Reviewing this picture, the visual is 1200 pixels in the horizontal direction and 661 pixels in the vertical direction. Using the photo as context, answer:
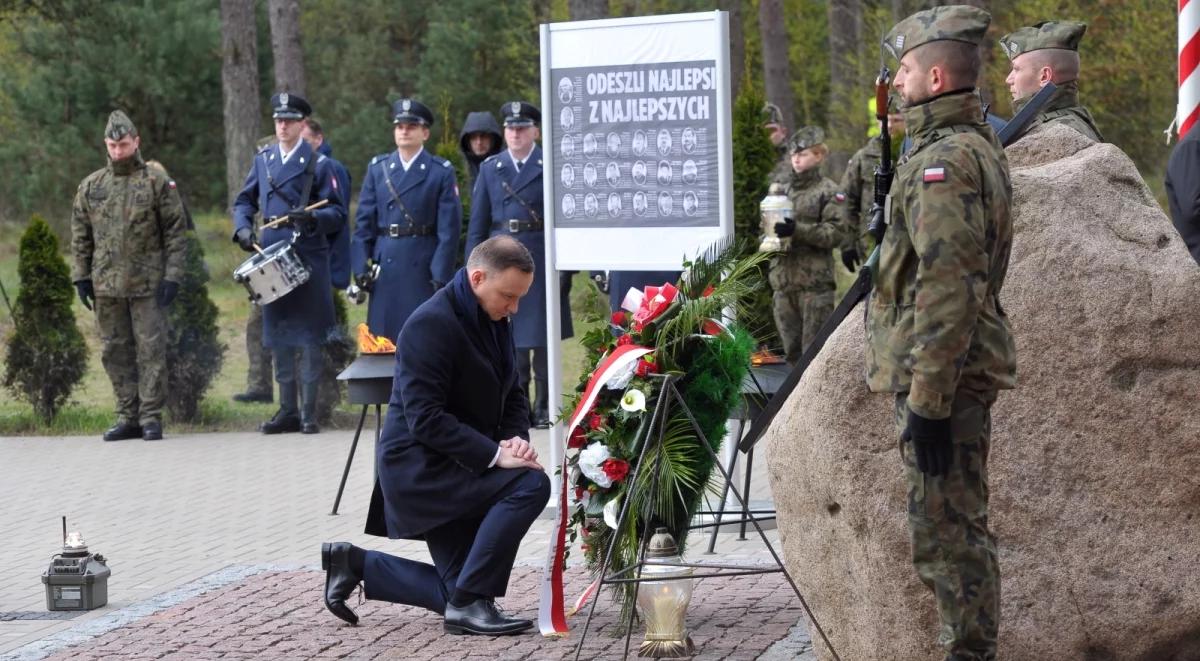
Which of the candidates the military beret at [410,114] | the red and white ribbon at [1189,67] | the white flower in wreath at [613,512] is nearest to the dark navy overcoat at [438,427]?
the white flower in wreath at [613,512]

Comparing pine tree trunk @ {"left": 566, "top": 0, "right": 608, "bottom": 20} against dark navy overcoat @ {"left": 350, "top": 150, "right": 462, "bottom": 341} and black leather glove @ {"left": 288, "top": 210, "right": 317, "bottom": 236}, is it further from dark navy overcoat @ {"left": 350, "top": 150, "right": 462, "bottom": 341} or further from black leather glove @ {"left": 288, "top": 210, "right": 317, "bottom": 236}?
black leather glove @ {"left": 288, "top": 210, "right": 317, "bottom": 236}

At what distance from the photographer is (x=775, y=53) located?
2480 cm

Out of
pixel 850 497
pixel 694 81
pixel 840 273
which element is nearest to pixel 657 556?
pixel 850 497

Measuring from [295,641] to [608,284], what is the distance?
18.0 feet

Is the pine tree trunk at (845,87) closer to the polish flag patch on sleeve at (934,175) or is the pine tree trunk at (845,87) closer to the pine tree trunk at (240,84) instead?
the pine tree trunk at (240,84)

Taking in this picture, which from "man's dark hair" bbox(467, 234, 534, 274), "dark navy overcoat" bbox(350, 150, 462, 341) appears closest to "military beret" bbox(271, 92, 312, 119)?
"dark navy overcoat" bbox(350, 150, 462, 341)

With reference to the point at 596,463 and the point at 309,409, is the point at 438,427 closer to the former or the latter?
the point at 596,463

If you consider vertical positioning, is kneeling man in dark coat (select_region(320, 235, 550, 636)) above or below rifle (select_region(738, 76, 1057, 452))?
below

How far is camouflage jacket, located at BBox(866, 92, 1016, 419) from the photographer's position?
15.2 feet

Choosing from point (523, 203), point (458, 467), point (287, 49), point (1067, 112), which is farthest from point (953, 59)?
point (287, 49)

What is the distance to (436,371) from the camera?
6352 millimetres

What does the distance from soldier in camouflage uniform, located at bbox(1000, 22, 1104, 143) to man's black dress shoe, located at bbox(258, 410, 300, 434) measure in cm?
716

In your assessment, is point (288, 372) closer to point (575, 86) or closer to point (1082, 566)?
point (575, 86)

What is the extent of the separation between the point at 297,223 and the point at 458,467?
6014 millimetres
